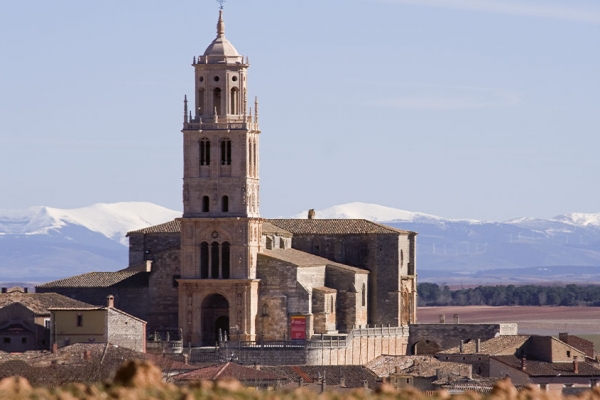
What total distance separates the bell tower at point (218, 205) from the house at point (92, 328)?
22.3 ft

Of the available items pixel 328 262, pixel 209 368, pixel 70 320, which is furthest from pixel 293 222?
pixel 209 368

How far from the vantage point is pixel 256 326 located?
103438mm

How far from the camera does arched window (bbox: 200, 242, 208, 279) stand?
10350 cm

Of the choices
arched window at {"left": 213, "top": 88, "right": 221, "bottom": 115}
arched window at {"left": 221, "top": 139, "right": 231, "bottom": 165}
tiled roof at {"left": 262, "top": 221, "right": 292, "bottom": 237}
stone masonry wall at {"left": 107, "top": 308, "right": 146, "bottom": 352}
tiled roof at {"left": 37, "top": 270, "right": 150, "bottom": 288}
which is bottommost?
stone masonry wall at {"left": 107, "top": 308, "right": 146, "bottom": 352}

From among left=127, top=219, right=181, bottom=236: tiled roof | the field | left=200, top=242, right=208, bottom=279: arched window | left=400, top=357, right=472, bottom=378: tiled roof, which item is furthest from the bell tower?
the field

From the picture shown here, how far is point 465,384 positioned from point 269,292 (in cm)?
2231

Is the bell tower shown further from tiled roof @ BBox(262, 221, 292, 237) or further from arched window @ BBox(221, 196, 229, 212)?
tiled roof @ BBox(262, 221, 292, 237)

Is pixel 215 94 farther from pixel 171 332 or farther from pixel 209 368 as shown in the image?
pixel 209 368

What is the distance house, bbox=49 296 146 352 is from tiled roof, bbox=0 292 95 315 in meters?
2.63

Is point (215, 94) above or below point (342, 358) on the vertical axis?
above

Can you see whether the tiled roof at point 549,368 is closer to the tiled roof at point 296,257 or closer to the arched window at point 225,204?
the tiled roof at point 296,257

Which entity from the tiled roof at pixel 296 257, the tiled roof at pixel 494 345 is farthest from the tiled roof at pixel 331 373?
the tiled roof at pixel 494 345

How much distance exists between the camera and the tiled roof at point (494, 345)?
4099 inches

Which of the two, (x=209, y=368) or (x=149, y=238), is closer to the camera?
(x=209, y=368)
